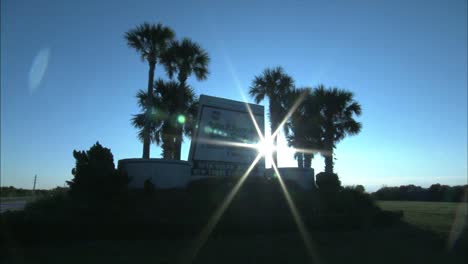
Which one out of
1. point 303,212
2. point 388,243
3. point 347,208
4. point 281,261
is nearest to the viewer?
point 281,261

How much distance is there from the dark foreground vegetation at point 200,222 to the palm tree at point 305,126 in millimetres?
8678

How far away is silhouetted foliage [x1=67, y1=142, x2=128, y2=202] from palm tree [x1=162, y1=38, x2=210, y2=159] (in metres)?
8.59

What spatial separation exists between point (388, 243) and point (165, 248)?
23.1 ft

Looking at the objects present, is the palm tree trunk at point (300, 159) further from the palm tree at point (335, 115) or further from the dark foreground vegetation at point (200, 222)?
the dark foreground vegetation at point (200, 222)

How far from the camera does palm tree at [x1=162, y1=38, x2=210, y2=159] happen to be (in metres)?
25.0

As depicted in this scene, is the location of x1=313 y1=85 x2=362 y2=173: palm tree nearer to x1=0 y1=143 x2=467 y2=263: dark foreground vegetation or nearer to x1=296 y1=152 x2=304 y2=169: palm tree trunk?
x1=296 y1=152 x2=304 y2=169: palm tree trunk

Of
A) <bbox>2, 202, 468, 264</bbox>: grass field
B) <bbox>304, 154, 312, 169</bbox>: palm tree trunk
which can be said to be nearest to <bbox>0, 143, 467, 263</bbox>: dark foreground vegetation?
<bbox>2, 202, 468, 264</bbox>: grass field

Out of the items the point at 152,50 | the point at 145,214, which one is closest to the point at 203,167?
the point at 145,214

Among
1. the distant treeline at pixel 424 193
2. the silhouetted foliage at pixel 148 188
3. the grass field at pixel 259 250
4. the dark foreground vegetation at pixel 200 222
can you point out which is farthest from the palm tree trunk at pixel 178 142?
the distant treeline at pixel 424 193

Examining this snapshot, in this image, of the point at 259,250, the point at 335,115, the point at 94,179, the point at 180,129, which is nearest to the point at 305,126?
the point at 335,115

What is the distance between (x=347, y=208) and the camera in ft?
60.5

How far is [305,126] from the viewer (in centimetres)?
2856

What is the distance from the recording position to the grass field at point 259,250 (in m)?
9.57

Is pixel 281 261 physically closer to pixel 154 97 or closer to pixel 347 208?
pixel 347 208
